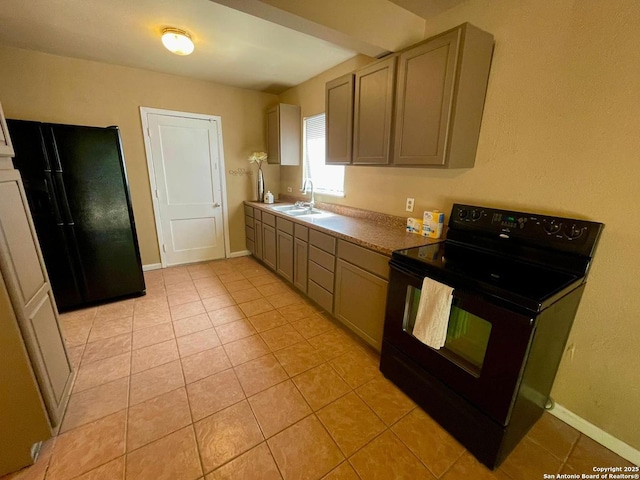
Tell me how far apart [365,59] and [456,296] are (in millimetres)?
2360

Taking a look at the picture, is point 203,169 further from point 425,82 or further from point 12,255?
point 425,82

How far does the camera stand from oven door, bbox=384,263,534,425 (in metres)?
1.12

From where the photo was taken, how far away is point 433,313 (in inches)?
53.9

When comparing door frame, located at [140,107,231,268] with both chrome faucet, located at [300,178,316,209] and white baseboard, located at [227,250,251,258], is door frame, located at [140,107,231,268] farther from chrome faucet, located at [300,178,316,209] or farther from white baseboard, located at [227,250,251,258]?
chrome faucet, located at [300,178,316,209]

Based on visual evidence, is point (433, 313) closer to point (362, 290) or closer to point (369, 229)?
point (362, 290)

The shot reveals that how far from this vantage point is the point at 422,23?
6.48ft

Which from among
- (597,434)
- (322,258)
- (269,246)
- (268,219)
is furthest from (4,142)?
(597,434)

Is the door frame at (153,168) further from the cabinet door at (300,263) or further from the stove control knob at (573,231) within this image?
the stove control knob at (573,231)

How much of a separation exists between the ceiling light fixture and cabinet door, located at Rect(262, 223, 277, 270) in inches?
73.8

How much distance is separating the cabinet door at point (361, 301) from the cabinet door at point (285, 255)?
818 millimetres

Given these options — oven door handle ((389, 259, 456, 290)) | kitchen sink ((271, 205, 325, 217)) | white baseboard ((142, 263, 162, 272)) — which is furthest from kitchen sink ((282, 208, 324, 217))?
white baseboard ((142, 263, 162, 272))

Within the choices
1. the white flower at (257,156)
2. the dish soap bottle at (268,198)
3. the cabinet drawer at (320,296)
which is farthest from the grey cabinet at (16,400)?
the white flower at (257,156)

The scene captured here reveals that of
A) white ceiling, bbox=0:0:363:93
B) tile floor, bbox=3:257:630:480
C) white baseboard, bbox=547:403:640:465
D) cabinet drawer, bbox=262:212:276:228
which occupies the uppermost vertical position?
white ceiling, bbox=0:0:363:93

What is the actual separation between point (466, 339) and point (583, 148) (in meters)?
1.13
